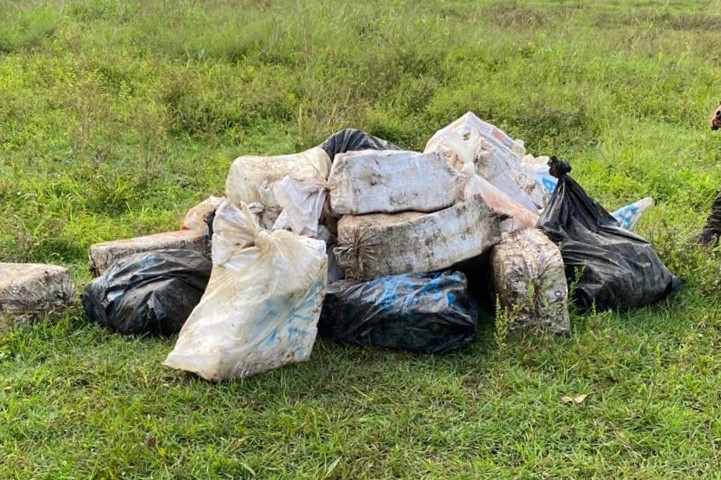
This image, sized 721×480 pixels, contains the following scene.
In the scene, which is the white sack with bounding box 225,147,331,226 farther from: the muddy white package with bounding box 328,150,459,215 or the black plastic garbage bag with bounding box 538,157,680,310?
the black plastic garbage bag with bounding box 538,157,680,310

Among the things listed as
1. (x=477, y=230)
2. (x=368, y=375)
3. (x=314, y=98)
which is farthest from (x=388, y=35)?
(x=368, y=375)

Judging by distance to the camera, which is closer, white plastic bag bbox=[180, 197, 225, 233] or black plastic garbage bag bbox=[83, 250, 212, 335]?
black plastic garbage bag bbox=[83, 250, 212, 335]

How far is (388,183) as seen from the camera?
3477 mm

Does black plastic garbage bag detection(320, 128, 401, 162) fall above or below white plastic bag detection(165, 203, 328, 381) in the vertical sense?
above

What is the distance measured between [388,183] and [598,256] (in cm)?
112

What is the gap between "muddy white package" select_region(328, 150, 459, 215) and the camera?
3.45 meters

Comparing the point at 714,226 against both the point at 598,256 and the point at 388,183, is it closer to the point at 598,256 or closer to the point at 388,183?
the point at 598,256

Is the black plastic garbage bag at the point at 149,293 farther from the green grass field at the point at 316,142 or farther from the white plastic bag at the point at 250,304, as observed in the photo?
the white plastic bag at the point at 250,304

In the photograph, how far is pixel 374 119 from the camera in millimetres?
6215

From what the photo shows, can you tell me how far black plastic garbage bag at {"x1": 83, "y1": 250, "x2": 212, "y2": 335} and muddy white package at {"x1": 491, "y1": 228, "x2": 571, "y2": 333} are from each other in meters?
1.44

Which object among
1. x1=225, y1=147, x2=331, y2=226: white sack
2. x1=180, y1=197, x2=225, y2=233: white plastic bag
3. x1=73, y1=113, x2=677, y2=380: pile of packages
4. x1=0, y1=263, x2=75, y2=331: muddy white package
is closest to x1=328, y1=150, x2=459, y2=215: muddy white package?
x1=73, y1=113, x2=677, y2=380: pile of packages

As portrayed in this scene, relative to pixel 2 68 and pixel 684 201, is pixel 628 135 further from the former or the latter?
pixel 2 68

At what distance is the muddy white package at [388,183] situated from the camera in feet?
11.3

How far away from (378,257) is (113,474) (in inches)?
57.9
